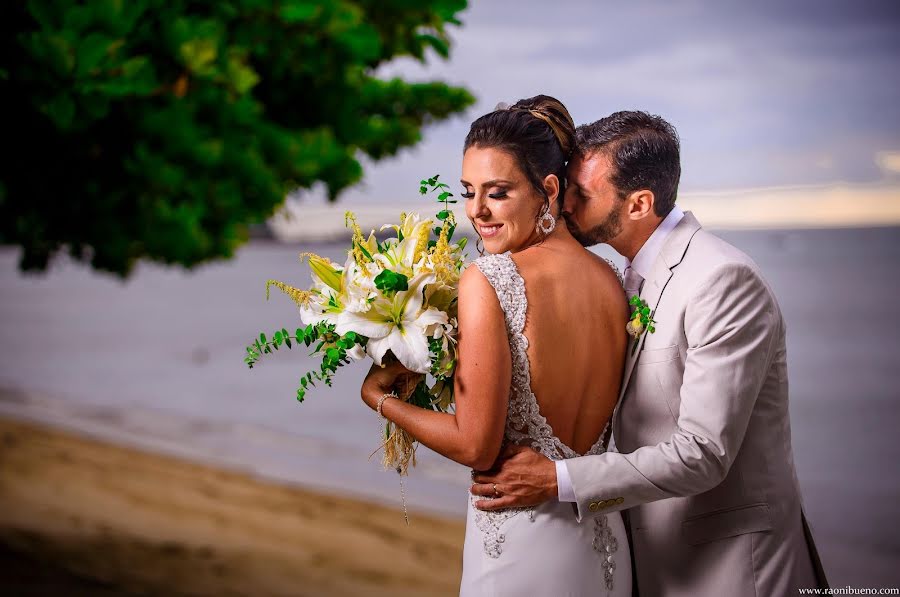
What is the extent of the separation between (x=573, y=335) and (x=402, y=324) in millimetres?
293

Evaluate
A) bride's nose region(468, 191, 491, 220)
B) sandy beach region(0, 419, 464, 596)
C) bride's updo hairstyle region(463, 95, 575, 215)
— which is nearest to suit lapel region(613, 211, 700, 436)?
bride's updo hairstyle region(463, 95, 575, 215)

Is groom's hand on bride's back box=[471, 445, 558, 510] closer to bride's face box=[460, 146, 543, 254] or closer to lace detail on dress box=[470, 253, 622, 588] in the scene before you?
lace detail on dress box=[470, 253, 622, 588]

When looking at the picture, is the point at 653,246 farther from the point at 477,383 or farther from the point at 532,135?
the point at 477,383

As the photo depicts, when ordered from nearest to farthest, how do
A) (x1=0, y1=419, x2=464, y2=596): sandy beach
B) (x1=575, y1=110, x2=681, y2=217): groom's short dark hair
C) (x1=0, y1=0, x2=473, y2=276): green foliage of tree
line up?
(x1=575, y1=110, x2=681, y2=217): groom's short dark hair → (x1=0, y1=0, x2=473, y2=276): green foliage of tree → (x1=0, y1=419, x2=464, y2=596): sandy beach

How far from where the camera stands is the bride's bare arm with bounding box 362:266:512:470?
1.48m

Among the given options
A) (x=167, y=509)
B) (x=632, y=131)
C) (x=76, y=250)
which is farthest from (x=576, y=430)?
(x=167, y=509)

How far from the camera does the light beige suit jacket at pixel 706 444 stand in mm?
1548

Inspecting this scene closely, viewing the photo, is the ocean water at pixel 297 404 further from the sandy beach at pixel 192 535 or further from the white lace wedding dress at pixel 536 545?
the white lace wedding dress at pixel 536 545

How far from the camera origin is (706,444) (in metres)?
1.54

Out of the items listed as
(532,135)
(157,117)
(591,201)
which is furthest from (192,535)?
(532,135)

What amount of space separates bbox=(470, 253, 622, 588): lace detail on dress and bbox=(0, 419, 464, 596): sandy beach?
2907 mm

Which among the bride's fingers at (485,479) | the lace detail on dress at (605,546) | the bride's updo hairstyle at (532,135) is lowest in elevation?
the lace detail on dress at (605,546)

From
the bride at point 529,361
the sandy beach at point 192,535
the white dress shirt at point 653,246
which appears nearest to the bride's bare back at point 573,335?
the bride at point 529,361

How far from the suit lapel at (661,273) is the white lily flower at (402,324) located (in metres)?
0.37
